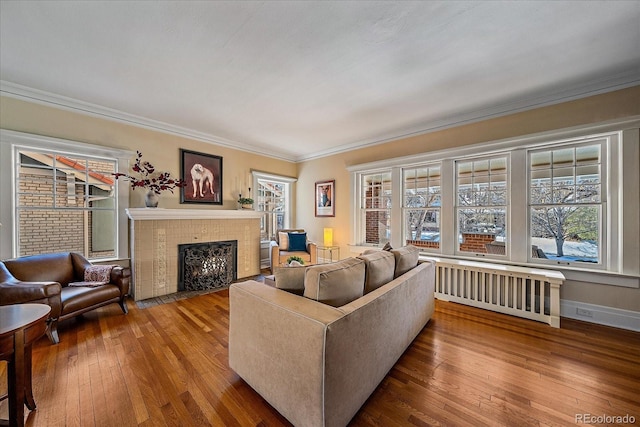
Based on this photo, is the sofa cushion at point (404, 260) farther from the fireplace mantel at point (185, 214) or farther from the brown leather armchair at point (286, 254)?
the fireplace mantel at point (185, 214)

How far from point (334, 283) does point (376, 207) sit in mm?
Result: 3332

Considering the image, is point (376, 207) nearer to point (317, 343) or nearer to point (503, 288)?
point (503, 288)

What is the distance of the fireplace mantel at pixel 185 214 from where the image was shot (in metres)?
3.37

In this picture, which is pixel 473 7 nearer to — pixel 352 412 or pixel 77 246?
pixel 352 412

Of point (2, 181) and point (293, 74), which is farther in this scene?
point (2, 181)

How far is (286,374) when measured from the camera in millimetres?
1371

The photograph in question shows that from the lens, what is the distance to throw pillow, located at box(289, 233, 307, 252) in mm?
4973

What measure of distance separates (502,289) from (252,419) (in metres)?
3.15

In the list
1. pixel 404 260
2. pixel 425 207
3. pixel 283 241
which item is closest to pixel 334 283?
pixel 404 260

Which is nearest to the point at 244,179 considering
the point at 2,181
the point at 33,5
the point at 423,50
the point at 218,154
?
the point at 218,154

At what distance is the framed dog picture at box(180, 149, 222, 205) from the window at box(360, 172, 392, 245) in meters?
2.80

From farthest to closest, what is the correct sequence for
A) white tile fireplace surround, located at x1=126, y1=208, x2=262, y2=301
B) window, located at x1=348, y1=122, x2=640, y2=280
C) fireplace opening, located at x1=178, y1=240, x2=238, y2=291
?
fireplace opening, located at x1=178, y1=240, x2=238, y2=291 → white tile fireplace surround, located at x1=126, y1=208, x2=262, y2=301 → window, located at x1=348, y1=122, x2=640, y2=280

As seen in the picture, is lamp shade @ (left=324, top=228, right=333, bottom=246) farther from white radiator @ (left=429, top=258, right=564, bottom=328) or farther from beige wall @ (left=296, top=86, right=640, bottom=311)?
white radiator @ (left=429, top=258, right=564, bottom=328)

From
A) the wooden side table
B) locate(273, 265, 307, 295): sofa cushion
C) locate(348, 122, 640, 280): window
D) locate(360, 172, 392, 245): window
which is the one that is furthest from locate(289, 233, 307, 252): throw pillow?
locate(273, 265, 307, 295): sofa cushion
